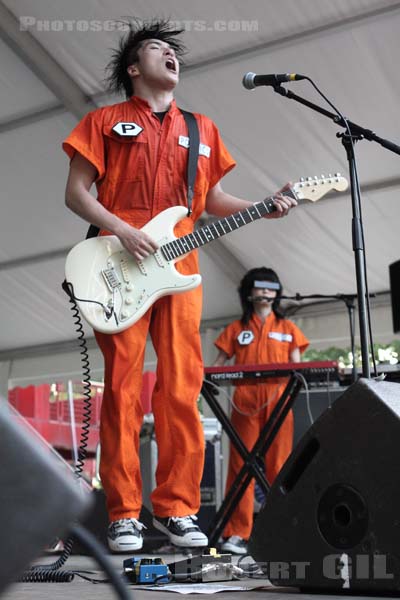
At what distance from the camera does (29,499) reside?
607 mm

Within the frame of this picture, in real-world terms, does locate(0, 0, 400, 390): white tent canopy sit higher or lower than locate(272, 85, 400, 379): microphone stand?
higher

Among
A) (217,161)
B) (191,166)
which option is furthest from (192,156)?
(217,161)

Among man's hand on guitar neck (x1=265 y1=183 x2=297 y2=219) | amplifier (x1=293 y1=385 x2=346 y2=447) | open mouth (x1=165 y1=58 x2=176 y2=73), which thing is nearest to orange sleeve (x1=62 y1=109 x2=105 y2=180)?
open mouth (x1=165 y1=58 x2=176 y2=73)

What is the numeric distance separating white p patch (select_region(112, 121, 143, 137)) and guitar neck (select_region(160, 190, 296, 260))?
40 centimetres

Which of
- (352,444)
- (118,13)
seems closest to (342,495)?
(352,444)

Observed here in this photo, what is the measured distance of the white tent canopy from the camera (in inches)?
185

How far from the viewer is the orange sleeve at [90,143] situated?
104 inches

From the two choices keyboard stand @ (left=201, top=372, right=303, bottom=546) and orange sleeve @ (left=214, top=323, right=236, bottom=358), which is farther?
orange sleeve @ (left=214, top=323, right=236, bottom=358)

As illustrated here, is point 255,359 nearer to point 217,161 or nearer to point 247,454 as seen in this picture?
point 247,454

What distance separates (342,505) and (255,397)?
10.5 ft

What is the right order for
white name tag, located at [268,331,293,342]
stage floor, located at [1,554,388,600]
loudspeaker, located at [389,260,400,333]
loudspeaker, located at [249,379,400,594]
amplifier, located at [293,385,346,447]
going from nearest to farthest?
loudspeaker, located at [249,379,400,594] → stage floor, located at [1,554,388,600] → loudspeaker, located at [389,260,400,333] → white name tag, located at [268,331,293,342] → amplifier, located at [293,385,346,447]

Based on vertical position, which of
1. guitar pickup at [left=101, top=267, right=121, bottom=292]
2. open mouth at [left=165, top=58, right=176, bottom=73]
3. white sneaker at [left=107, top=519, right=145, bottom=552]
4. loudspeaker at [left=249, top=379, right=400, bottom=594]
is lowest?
white sneaker at [left=107, top=519, right=145, bottom=552]

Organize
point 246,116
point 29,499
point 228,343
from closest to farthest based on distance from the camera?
point 29,499 < point 228,343 < point 246,116

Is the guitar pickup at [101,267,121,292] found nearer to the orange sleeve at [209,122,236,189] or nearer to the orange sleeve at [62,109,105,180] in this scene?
the orange sleeve at [62,109,105,180]
